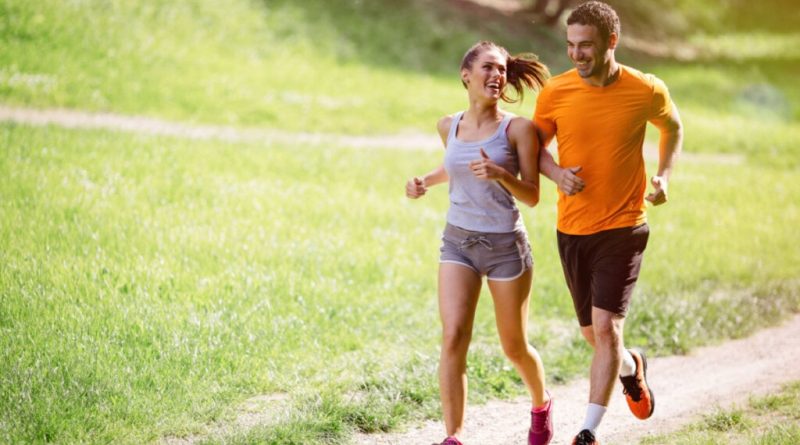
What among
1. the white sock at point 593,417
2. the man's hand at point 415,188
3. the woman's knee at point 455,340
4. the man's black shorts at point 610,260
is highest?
the man's hand at point 415,188

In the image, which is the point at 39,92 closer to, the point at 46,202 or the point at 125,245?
the point at 46,202

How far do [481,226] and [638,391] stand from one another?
1.79 meters

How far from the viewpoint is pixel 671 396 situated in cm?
781

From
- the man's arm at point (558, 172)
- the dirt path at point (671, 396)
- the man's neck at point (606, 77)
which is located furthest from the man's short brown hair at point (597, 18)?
the dirt path at point (671, 396)

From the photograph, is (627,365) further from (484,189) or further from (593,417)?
(484,189)

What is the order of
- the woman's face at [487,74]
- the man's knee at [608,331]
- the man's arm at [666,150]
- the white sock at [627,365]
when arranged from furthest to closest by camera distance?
the white sock at [627,365] < the man's arm at [666,150] < the man's knee at [608,331] < the woman's face at [487,74]

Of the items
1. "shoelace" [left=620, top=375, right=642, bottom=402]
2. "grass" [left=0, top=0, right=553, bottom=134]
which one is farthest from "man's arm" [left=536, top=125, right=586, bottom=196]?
"grass" [left=0, top=0, right=553, bottom=134]

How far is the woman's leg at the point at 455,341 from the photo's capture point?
5.60 metres

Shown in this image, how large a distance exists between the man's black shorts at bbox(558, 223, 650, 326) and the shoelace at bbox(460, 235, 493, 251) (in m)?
0.69

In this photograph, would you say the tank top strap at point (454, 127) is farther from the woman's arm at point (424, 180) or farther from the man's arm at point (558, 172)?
the man's arm at point (558, 172)

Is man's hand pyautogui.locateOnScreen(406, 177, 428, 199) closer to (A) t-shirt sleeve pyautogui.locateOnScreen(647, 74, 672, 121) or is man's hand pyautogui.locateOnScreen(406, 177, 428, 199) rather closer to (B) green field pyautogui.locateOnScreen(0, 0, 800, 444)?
(A) t-shirt sleeve pyautogui.locateOnScreen(647, 74, 672, 121)

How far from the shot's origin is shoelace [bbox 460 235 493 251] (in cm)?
561

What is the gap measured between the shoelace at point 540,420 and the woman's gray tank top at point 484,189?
123 centimetres

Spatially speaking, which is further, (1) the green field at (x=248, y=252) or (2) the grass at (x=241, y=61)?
(2) the grass at (x=241, y=61)
